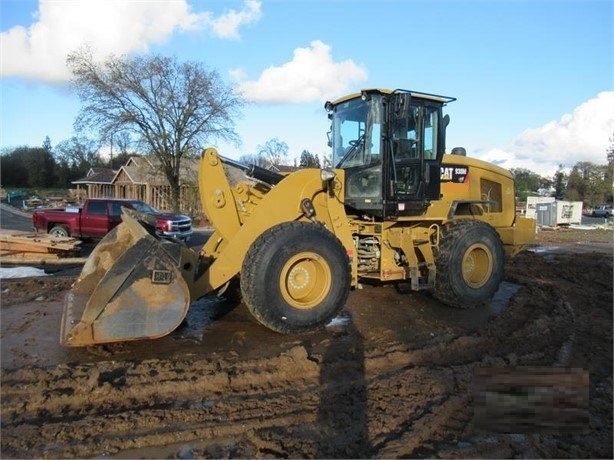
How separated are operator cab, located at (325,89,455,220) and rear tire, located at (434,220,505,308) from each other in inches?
26.7

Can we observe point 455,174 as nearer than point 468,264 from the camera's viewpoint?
No

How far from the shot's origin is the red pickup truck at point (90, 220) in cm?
1699

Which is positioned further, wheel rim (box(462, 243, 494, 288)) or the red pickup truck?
the red pickup truck

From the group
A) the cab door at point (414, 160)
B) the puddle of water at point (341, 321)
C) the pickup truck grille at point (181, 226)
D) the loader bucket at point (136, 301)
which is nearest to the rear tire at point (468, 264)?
the cab door at point (414, 160)

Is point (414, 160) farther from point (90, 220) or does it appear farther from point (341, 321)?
point (90, 220)

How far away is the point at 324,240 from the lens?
19.8 feet

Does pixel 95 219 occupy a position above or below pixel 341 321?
above

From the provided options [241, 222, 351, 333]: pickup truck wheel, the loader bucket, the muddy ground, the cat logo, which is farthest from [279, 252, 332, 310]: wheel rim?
the cat logo

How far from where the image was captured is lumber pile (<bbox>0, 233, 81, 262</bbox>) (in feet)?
40.1

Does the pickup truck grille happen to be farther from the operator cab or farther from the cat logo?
the cat logo

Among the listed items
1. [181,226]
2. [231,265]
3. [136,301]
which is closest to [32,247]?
[181,226]

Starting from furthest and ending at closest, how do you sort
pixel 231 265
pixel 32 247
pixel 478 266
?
pixel 32 247 < pixel 478 266 < pixel 231 265

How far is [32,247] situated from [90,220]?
478 cm

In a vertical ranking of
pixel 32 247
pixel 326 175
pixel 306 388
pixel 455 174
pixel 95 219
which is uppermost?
pixel 455 174
